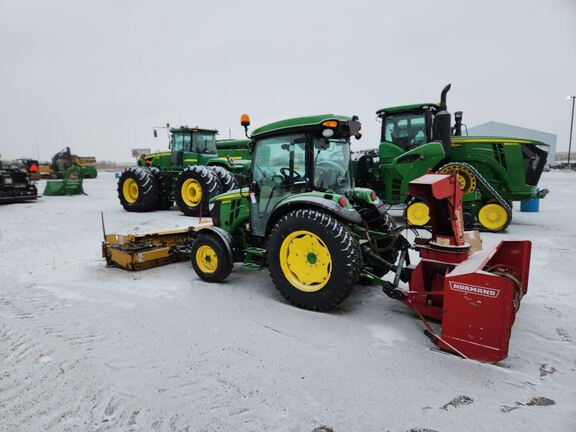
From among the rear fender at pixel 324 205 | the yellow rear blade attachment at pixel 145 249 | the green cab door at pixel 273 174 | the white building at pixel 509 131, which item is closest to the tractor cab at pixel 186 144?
the yellow rear blade attachment at pixel 145 249

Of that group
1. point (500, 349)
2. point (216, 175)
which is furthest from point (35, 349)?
point (216, 175)

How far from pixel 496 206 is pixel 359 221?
548 cm

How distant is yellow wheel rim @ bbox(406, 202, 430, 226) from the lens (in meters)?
7.80

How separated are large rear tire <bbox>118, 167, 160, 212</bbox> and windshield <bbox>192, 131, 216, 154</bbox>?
5.10 feet

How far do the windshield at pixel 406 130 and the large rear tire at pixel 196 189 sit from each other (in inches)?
173

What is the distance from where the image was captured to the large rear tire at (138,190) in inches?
406

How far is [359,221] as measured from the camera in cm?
348

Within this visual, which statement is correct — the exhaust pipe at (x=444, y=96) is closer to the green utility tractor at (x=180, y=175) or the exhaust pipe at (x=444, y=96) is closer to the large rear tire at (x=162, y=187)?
the green utility tractor at (x=180, y=175)

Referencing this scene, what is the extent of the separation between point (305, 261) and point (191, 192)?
22.5ft

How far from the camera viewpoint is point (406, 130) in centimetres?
851

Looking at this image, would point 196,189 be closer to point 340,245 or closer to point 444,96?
point 444,96

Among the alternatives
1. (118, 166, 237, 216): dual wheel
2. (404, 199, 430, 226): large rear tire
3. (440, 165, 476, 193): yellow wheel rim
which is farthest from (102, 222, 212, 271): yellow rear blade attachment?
(440, 165, 476, 193): yellow wheel rim

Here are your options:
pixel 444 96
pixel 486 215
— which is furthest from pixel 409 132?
pixel 486 215

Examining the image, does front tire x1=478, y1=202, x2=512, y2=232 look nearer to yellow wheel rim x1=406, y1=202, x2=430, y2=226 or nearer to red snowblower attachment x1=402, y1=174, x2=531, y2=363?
yellow wheel rim x1=406, y1=202, x2=430, y2=226
